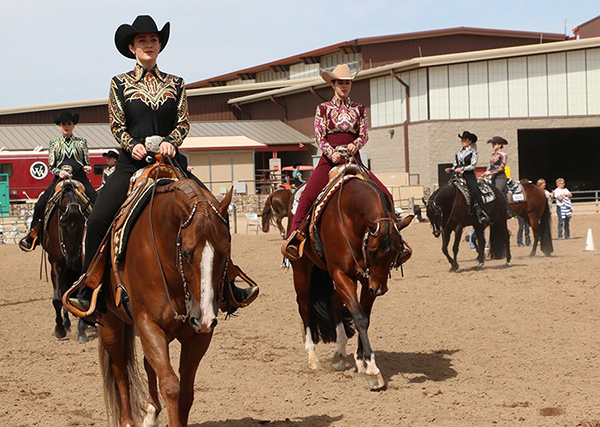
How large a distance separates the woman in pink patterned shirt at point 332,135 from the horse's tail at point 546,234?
1101 centimetres

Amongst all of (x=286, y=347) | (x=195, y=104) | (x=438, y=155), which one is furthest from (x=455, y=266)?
(x=195, y=104)

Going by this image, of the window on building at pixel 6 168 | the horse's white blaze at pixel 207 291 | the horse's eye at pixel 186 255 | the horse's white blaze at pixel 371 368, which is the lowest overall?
the horse's white blaze at pixel 371 368

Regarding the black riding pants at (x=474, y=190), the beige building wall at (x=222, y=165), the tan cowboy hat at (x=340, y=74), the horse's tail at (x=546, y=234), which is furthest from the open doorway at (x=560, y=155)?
the tan cowboy hat at (x=340, y=74)

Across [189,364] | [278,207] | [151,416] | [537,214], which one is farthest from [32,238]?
[278,207]

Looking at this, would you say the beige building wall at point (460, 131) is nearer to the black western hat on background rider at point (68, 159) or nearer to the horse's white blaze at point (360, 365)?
the black western hat on background rider at point (68, 159)

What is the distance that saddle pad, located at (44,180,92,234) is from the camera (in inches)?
423

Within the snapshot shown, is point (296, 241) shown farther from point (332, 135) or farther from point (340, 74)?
point (340, 74)

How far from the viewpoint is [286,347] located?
9789mm

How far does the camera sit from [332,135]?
905 cm

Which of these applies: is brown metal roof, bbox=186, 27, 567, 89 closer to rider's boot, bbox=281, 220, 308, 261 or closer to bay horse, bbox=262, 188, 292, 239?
bay horse, bbox=262, 188, 292, 239

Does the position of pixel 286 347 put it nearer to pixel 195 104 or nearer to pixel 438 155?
pixel 438 155

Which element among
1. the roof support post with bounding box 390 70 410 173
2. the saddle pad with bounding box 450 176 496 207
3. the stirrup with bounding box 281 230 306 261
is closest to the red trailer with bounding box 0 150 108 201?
the roof support post with bounding box 390 70 410 173

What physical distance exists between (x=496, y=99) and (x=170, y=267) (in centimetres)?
3804

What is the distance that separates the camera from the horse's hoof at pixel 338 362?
854cm
